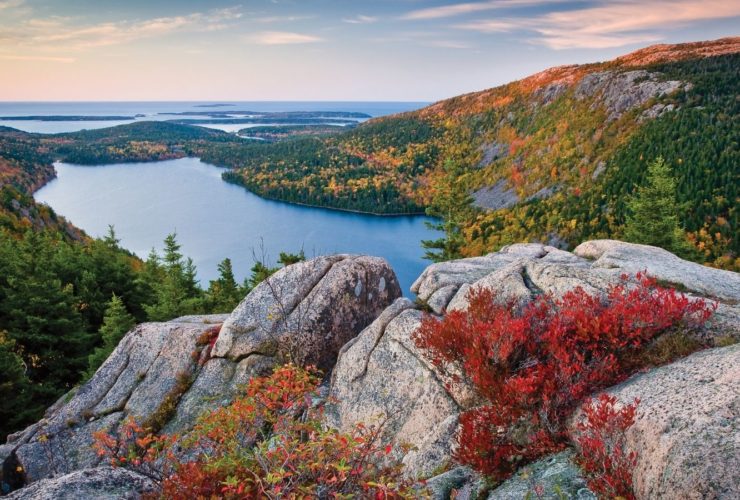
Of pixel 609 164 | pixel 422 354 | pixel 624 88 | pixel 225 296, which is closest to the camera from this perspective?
pixel 422 354

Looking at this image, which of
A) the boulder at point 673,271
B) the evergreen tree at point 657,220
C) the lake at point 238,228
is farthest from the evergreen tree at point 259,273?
the lake at point 238,228

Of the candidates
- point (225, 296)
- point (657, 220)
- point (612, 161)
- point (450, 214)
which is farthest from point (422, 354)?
point (612, 161)

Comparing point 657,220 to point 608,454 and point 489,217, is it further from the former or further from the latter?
point 489,217

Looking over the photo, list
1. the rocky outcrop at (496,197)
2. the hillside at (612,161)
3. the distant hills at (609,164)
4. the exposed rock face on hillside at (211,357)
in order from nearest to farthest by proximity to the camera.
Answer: the exposed rock face on hillside at (211,357) < the distant hills at (609,164) < the hillside at (612,161) < the rocky outcrop at (496,197)

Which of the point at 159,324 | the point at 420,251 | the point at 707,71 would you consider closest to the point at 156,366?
the point at 159,324

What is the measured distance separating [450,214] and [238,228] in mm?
105485

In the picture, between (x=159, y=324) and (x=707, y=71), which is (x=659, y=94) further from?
(x=159, y=324)

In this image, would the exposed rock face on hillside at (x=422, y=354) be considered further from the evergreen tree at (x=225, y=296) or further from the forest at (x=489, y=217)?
the evergreen tree at (x=225, y=296)

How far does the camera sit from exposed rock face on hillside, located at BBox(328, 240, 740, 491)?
9.98m

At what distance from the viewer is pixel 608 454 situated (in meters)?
6.41

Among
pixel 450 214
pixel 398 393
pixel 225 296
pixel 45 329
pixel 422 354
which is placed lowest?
pixel 225 296

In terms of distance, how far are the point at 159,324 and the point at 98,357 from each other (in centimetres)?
1284

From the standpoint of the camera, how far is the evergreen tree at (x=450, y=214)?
5659cm

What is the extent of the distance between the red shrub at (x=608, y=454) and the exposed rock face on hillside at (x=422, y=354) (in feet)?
10.0
